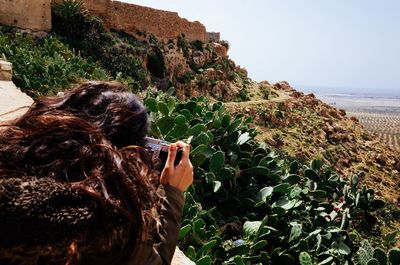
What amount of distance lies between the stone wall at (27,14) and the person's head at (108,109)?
52.9ft

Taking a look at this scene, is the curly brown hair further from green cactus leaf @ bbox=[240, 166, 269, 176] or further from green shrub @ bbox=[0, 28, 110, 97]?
green shrub @ bbox=[0, 28, 110, 97]

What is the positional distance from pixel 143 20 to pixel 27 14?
24.0 feet

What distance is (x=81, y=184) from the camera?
122 cm

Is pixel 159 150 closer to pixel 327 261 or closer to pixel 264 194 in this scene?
pixel 264 194

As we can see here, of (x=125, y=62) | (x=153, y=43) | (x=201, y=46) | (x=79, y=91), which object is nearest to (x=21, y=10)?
(x=125, y=62)

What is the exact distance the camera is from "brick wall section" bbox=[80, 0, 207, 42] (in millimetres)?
21014

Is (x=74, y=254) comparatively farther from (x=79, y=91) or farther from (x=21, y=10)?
(x=21, y=10)

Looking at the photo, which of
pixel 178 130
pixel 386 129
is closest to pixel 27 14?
pixel 178 130

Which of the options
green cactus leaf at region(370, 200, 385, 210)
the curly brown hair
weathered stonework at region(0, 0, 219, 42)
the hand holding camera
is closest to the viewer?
the curly brown hair

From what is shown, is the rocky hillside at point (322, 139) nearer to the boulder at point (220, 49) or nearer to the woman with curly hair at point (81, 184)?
the boulder at point (220, 49)

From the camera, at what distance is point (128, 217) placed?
125 centimetres

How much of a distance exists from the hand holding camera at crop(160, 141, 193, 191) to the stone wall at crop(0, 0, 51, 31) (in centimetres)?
1609

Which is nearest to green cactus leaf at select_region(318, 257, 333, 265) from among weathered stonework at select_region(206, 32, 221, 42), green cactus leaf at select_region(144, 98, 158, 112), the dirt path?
green cactus leaf at select_region(144, 98, 158, 112)

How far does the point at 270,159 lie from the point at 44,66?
5.07m
